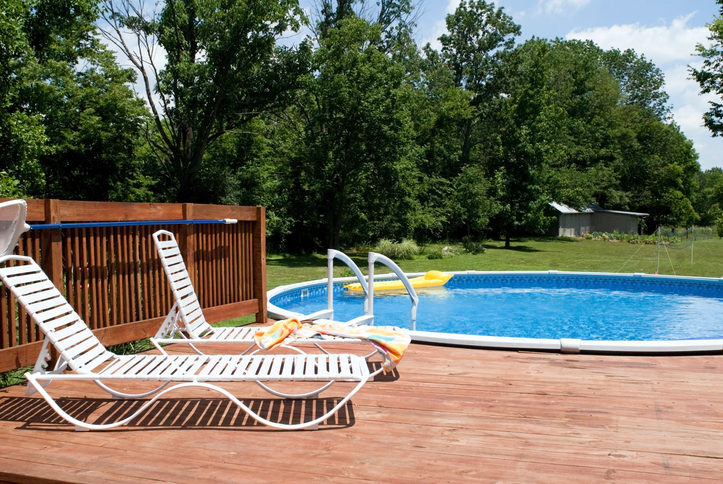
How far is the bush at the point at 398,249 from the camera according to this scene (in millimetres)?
22625

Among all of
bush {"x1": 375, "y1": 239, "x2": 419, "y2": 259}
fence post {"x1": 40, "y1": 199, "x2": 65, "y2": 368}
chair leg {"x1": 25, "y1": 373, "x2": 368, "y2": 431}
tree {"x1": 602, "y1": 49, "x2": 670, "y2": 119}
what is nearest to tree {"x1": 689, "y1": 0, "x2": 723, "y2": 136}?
bush {"x1": 375, "y1": 239, "x2": 419, "y2": 259}

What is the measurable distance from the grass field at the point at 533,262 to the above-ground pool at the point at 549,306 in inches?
113

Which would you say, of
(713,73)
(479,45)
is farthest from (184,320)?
(479,45)

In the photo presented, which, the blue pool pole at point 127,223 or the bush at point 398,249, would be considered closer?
the blue pool pole at point 127,223

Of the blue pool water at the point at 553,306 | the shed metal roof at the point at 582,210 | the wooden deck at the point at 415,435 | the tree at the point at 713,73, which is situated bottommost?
the blue pool water at the point at 553,306

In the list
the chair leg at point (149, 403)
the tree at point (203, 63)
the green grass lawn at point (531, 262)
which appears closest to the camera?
the chair leg at point (149, 403)

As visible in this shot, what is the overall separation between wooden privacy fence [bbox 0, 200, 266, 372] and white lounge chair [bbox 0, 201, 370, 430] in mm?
538

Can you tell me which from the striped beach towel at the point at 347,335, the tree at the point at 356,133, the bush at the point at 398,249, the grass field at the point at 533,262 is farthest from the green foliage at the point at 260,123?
the striped beach towel at the point at 347,335

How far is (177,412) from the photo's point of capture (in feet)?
12.3

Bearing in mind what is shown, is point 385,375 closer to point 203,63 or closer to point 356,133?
point 356,133

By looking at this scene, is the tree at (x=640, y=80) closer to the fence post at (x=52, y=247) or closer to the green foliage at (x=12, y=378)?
the green foliage at (x=12, y=378)

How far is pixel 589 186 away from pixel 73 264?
40.9 meters

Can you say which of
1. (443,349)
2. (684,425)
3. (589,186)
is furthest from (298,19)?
(589,186)

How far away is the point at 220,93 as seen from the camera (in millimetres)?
22188
